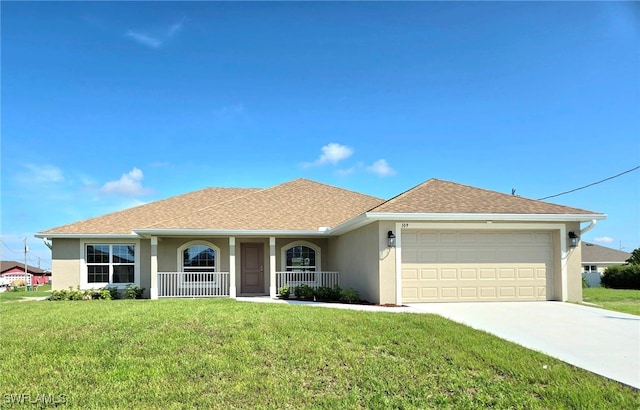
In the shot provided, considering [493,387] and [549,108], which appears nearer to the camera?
[493,387]

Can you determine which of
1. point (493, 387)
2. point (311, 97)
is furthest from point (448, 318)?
point (311, 97)

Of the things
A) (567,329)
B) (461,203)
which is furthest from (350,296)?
(567,329)

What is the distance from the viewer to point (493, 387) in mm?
5406

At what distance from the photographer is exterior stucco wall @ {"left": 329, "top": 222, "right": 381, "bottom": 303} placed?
41.3 ft

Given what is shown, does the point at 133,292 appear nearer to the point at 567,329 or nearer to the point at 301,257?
the point at 301,257

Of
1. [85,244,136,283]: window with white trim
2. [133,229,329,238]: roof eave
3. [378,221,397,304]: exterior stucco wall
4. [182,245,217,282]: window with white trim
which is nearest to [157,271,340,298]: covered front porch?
[182,245,217,282]: window with white trim

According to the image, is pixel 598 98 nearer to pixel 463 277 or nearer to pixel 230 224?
pixel 463 277

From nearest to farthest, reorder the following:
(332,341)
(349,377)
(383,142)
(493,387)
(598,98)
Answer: (493,387) → (349,377) → (332,341) → (598,98) → (383,142)

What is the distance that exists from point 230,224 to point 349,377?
1108 cm

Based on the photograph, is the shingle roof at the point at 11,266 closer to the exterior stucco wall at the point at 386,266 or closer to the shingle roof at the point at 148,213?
the shingle roof at the point at 148,213

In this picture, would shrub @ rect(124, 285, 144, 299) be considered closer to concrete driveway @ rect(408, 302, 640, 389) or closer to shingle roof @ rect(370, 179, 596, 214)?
shingle roof @ rect(370, 179, 596, 214)

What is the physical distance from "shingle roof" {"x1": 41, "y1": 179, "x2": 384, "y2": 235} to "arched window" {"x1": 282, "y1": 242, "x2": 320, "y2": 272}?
1.31 metres

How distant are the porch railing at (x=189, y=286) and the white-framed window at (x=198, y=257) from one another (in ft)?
1.76

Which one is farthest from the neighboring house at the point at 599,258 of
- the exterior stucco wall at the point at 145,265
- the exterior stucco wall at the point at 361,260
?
the exterior stucco wall at the point at 145,265
